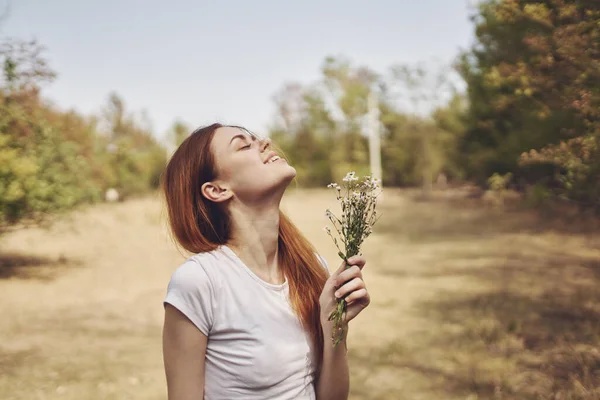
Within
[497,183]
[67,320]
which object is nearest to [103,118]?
[497,183]

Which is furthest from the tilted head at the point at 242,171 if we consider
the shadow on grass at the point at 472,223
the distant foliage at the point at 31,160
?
the shadow on grass at the point at 472,223

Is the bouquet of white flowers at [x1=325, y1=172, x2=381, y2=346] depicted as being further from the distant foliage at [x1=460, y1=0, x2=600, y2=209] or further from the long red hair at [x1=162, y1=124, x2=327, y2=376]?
the distant foliage at [x1=460, y1=0, x2=600, y2=209]

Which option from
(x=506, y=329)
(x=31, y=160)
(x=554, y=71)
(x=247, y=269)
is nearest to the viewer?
(x=247, y=269)

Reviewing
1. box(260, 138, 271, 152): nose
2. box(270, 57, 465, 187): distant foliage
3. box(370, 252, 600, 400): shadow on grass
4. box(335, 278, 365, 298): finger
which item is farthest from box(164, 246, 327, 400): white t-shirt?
box(270, 57, 465, 187): distant foliage

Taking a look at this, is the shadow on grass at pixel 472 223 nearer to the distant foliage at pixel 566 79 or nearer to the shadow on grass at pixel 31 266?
the shadow on grass at pixel 31 266

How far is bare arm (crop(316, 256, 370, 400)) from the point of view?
175 cm

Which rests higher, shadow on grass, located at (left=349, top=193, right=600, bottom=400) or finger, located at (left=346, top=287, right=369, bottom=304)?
finger, located at (left=346, top=287, right=369, bottom=304)

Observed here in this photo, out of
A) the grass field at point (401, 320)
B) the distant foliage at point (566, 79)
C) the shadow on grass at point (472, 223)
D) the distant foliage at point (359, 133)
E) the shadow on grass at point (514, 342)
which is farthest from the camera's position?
the distant foliage at point (359, 133)

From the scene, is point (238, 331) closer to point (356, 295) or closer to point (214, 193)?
point (356, 295)

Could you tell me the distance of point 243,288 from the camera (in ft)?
5.97

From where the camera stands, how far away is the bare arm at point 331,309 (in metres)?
1.75

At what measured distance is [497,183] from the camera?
738 inches

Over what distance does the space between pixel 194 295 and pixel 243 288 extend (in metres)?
0.16

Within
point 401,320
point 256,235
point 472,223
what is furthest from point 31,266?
point 472,223
